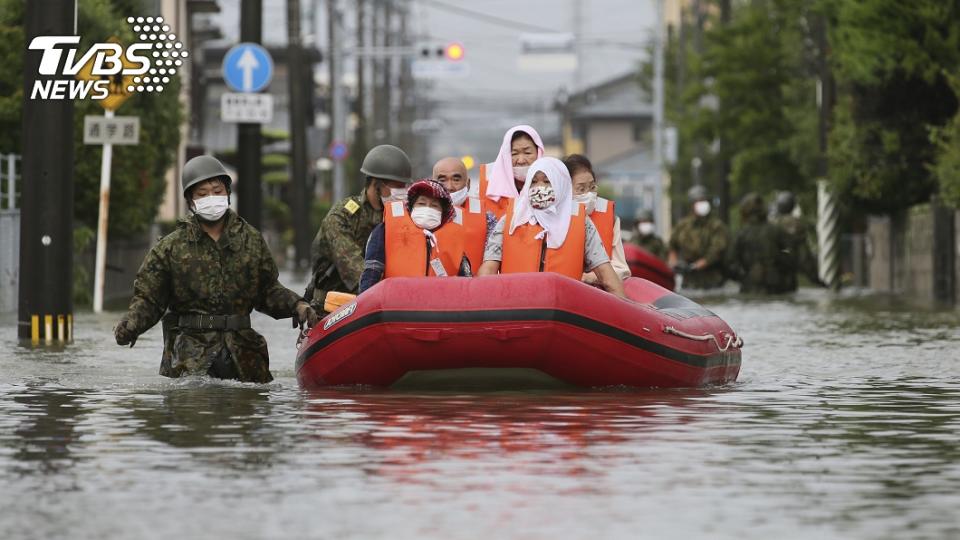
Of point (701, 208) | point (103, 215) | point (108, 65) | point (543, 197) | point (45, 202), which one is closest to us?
point (543, 197)

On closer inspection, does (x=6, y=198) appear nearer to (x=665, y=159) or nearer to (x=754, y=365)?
(x=754, y=365)

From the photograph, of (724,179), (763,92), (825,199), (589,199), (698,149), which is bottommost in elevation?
(589,199)

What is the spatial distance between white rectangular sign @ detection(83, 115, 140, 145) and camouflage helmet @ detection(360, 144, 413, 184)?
37.7ft

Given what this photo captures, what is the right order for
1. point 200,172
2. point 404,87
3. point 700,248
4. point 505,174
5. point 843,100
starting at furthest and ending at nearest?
1. point 404,87
2. point 700,248
3. point 843,100
4. point 505,174
5. point 200,172

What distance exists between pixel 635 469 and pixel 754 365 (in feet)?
29.4

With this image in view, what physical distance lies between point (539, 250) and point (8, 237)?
14.3 m

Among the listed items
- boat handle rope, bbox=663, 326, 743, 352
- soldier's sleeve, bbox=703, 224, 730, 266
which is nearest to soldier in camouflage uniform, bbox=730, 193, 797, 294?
soldier's sleeve, bbox=703, 224, 730, 266

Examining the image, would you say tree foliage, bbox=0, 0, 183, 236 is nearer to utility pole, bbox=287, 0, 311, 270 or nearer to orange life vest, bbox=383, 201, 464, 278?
orange life vest, bbox=383, 201, 464, 278

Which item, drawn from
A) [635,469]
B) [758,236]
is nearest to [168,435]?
[635,469]

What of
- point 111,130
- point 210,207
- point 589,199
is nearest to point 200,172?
point 210,207

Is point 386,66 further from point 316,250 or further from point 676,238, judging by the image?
point 316,250

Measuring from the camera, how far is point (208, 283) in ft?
49.7

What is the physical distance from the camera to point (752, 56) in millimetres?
51219

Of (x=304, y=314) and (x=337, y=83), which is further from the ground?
(x=337, y=83)
